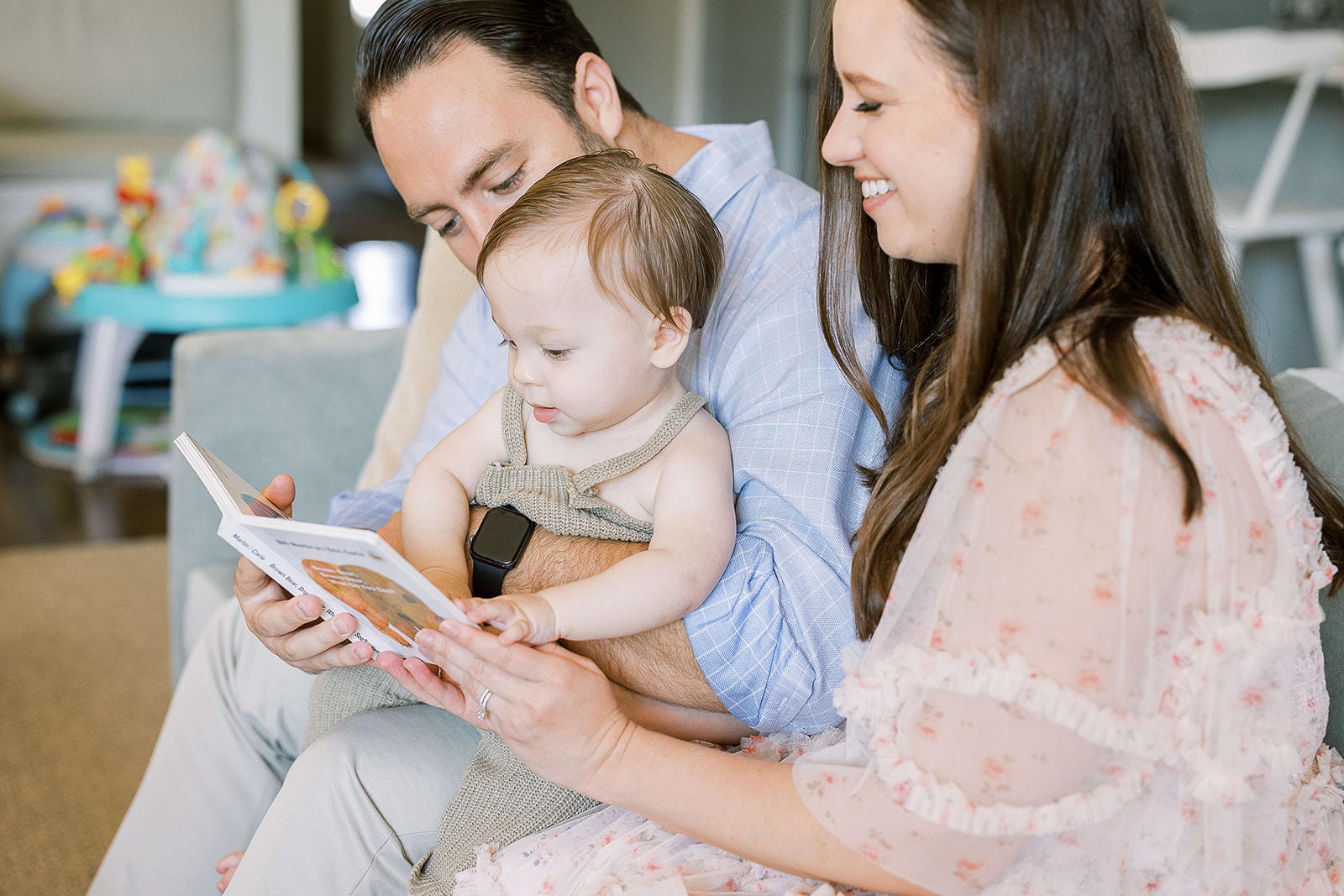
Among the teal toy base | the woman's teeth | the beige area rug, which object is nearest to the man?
the woman's teeth

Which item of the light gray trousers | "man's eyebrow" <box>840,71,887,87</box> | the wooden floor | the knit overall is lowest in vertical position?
the wooden floor

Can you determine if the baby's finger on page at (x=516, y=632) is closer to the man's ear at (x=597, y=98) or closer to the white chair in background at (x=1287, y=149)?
the man's ear at (x=597, y=98)

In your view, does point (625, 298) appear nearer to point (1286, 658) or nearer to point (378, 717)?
point (378, 717)

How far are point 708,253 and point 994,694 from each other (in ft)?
1.83

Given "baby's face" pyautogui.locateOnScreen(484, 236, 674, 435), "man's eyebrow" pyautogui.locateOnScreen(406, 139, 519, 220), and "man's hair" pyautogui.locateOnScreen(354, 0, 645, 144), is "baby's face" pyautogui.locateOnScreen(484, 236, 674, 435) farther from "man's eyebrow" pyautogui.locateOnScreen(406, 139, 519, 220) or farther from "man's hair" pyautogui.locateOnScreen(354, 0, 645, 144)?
"man's hair" pyautogui.locateOnScreen(354, 0, 645, 144)

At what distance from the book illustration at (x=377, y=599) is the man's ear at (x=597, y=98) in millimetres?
694

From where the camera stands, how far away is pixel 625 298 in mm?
1115

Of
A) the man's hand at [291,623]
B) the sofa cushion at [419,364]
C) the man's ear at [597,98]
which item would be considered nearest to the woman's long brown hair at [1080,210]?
the man's hand at [291,623]

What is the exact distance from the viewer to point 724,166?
1.40 metres

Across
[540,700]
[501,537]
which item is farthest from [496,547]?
[540,700]

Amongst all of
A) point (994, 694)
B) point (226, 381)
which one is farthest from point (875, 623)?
point (226, 381)

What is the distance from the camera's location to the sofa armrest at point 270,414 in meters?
1.92

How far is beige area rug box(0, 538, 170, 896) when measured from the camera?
190 cm

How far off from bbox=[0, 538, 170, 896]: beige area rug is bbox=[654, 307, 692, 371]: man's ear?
1327mm
